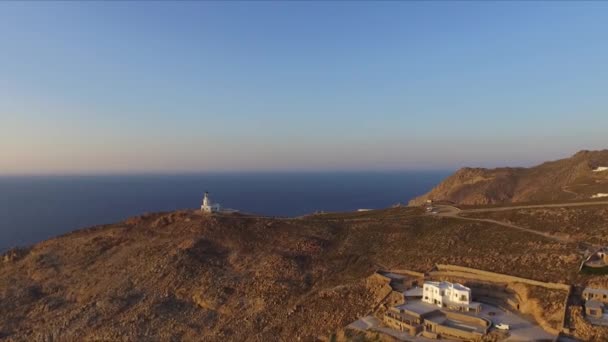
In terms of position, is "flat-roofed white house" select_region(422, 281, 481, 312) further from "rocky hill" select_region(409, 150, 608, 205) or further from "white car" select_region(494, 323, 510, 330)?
"rocky hill" select_region(409, 150, 608, 205)

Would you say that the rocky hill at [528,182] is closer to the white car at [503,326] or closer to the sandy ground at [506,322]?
the sandy ground at [506,322]

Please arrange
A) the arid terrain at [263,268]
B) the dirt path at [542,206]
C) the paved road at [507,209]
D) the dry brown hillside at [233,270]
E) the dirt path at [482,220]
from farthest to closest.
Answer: the dirt path at [542,206]
the paved road at [507,209]
the dirt path at [482,220]
the dry brown hillside at [233,270]
the arid terrain at [263,268]

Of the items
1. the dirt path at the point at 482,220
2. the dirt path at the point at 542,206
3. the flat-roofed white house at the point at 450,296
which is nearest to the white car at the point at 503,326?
the flat-roofed white house at the point at 450,296

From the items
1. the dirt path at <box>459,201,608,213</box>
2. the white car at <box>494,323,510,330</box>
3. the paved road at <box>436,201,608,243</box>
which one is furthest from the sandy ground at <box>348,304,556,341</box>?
the dirt path at <box>459,201,608,213</box>

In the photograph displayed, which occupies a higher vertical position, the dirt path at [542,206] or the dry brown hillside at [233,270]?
the dirt path at [542,206]

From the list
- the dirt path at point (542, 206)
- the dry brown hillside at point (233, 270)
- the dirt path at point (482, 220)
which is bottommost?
the dry brown hillside at point (233, 270)

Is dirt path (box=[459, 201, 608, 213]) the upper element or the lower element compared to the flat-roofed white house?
upper

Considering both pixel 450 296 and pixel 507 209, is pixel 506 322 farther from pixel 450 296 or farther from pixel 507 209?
pixel 507 209
